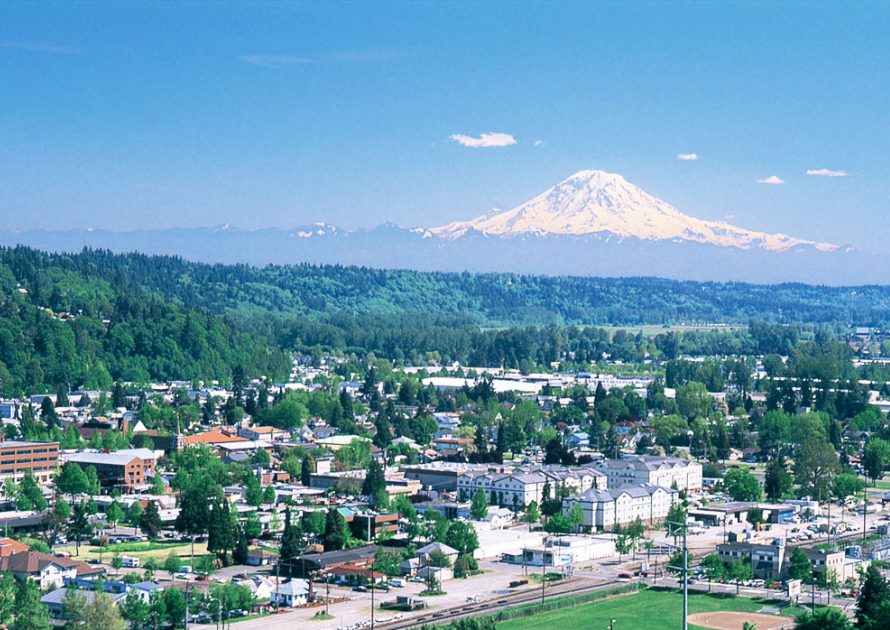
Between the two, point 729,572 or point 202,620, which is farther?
point 729,572

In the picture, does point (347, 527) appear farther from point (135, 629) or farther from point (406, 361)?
point (406, 361)

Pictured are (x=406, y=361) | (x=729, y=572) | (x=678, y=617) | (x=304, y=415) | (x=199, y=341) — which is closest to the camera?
(x=678, y=617)

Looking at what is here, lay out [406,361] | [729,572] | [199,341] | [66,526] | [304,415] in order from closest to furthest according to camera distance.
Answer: [729,572], [66,526], [304,415], [199,341], [406,361]

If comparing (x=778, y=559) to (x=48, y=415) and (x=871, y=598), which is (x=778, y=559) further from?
(x=48, y=415)

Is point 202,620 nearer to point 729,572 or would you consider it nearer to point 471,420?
point 729,572

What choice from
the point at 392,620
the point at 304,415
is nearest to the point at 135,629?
the point at 392,620

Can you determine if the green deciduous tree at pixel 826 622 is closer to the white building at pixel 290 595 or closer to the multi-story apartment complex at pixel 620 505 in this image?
the white building at pixel 290 595

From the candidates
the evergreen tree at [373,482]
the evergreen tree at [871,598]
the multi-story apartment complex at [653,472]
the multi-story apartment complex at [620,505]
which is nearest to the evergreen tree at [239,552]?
the evergreen tree at [373,482]
